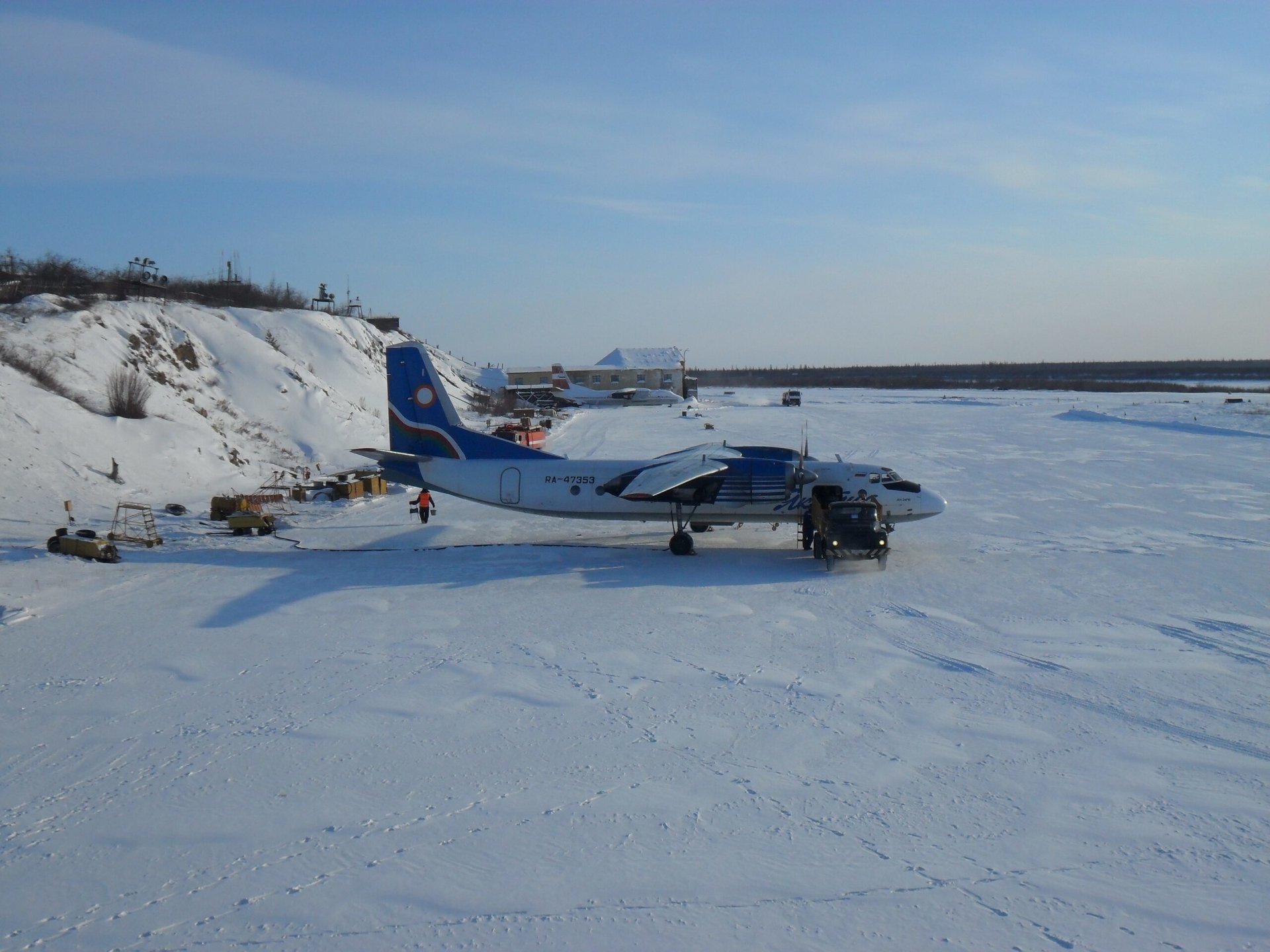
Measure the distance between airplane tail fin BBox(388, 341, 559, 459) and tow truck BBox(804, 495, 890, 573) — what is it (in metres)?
8.14

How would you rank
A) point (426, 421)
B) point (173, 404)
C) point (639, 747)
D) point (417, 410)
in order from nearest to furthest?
1. point (639, 747)
2. point (426, 421)
3. point (417, 410)
4. point (173, 404)

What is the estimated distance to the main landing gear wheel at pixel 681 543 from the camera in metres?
23.3

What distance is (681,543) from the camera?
23312mm

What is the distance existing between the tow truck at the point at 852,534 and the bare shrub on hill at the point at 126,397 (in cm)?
2881

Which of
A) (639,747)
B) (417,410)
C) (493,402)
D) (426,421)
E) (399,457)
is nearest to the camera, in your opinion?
(639,747)

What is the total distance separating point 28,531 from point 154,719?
15.6m

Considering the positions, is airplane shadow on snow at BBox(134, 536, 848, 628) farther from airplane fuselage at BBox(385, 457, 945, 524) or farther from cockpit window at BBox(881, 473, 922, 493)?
cockpit window at BBox(881, 473, 922, 493)

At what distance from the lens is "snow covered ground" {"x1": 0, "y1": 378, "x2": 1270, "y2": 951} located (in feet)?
27.2

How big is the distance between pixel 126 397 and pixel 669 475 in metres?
25.7

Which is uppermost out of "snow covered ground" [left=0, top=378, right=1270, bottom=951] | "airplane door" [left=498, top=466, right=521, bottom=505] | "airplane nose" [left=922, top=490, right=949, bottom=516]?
"airplane door" [left=498, top=466, right=521, bottom=505]

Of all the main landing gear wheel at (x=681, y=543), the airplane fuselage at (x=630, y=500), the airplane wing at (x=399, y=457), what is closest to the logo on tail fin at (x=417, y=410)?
the airplane wing at (x=399, y=457)

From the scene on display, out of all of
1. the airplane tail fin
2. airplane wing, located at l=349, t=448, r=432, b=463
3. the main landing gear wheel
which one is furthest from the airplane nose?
airplane wing, located at l=349, t=448, r=432, b=463

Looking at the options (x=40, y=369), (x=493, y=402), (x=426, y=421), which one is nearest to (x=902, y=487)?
(x=426, y=421)

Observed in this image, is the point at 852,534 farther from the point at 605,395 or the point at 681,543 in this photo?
the point at 605,395
